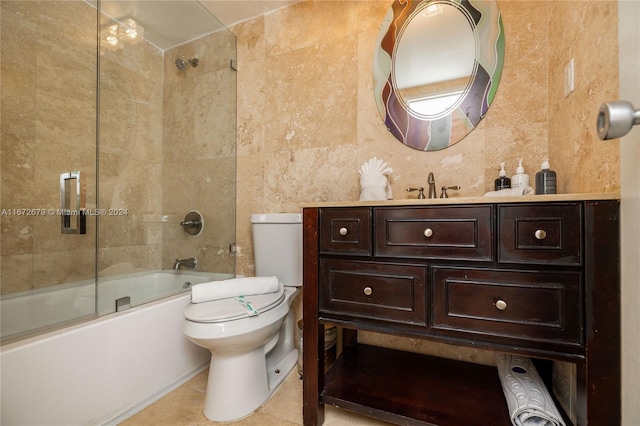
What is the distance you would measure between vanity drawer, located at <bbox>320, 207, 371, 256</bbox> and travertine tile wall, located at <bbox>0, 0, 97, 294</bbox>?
1417 millimetres

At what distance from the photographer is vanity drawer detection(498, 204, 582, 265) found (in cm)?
74

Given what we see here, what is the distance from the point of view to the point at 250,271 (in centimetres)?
185

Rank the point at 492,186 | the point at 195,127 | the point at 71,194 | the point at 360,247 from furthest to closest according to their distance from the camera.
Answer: the point at 195,127 → the point at 71,194 → the point at 492,186 → the point at 360,247

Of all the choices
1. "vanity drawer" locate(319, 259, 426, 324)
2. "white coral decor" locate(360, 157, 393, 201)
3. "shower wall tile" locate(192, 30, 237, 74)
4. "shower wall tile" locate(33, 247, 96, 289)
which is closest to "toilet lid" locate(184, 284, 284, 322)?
"vanity drawer" locate(319, 259, 426, 324)

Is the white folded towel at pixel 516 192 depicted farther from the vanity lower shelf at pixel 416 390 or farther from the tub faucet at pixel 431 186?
the vanity lower shelf at pixel 416 390

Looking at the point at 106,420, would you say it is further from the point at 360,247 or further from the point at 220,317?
the point at 360,247

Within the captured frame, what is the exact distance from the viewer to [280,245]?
157 centimetres

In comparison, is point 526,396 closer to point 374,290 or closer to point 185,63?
point 374,290

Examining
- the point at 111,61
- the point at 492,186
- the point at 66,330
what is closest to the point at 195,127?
the point at 111,61

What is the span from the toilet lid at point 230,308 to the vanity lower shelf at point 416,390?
419mm

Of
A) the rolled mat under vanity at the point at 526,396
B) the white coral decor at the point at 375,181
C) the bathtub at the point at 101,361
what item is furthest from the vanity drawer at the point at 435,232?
the bathtub at the point at 101,361

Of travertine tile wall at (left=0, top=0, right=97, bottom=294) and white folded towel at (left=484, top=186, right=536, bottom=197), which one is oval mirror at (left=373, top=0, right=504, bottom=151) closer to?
white folded towel at (left=484, top=186, right=536, bottom=197)

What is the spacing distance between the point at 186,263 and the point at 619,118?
212 cm

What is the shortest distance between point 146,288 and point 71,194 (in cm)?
68
